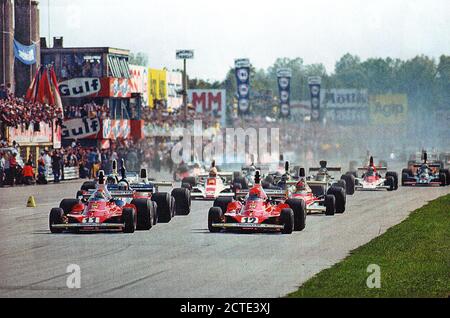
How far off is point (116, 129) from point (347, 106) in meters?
41.9

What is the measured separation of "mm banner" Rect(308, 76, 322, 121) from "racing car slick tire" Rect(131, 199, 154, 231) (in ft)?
271

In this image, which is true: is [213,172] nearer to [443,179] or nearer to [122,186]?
[122,186]

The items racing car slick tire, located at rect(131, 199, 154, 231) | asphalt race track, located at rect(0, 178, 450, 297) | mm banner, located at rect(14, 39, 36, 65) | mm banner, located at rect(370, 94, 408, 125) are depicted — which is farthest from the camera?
mm banner, located at rect(370, 94, 408, 125)

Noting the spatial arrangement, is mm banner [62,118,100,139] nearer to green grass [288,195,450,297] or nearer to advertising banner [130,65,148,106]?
advertising banner [130,65,148,106]

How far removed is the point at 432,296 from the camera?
18406mm

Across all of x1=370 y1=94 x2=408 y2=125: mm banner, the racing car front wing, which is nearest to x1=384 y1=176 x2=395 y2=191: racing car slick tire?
the racing car front wing

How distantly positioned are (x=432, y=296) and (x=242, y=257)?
6.19 metres

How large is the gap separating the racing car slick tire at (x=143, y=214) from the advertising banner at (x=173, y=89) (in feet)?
268

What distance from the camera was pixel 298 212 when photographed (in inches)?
1186

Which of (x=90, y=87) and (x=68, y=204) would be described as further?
(x=90, y=87)

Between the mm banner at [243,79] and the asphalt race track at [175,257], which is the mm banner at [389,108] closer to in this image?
the mm banner at [243,79]

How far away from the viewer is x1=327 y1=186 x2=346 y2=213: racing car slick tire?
1463 inches

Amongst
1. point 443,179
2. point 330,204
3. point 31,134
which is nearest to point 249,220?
point 330,204
